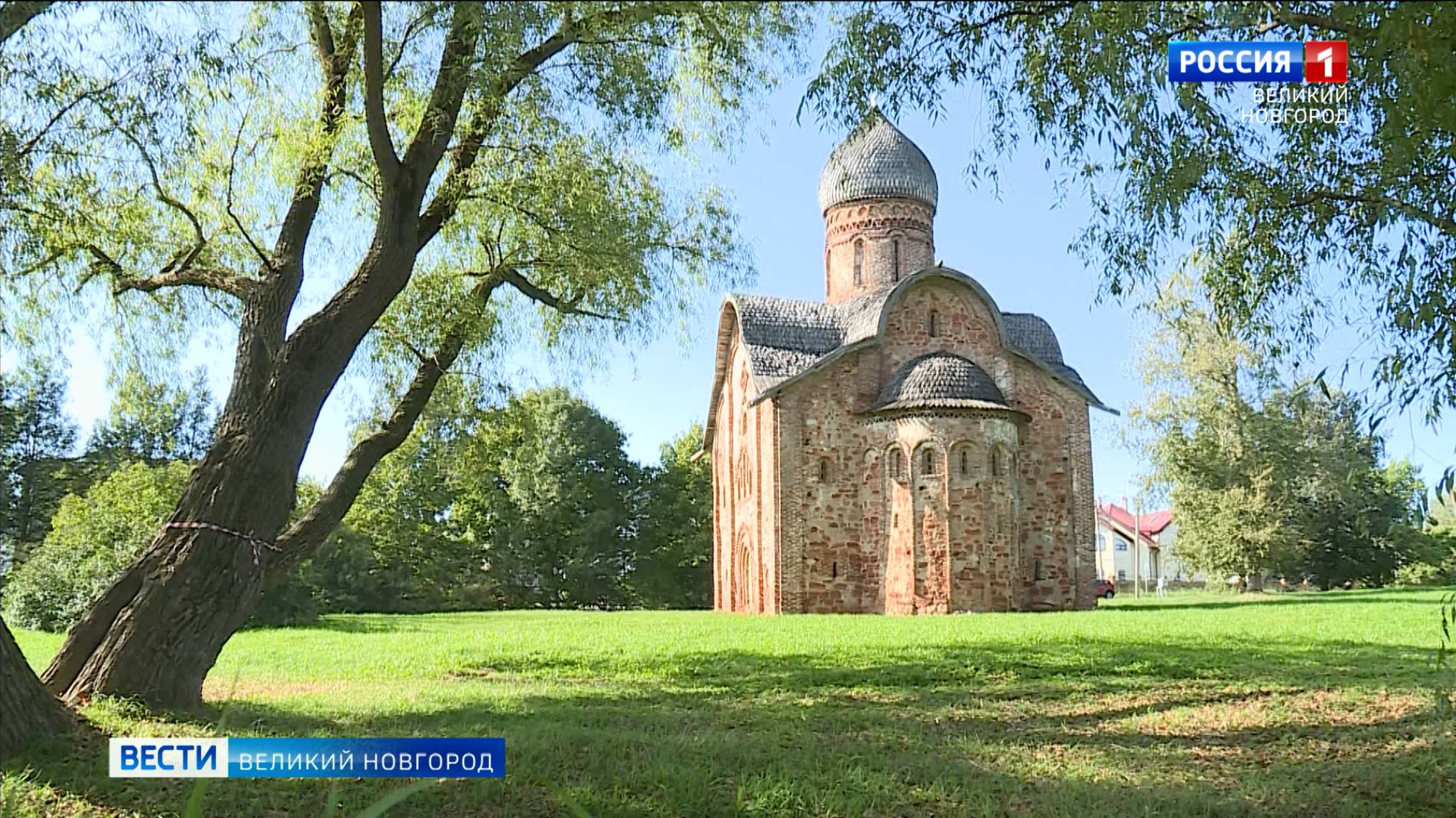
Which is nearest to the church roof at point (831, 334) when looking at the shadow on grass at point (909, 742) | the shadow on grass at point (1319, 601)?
the shadow on grass at point (1319, 601)

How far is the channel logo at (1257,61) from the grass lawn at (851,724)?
3.66 metres

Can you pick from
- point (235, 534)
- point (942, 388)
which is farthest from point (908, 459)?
point (235, 534)

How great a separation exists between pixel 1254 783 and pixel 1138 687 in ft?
12.3

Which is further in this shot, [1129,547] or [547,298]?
[1129,547]

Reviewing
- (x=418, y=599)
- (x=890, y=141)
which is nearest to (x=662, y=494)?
(x=418, y=599)

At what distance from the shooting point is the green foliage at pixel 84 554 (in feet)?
64.5

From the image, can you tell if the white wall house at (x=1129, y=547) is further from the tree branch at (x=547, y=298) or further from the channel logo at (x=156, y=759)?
the channel logo at (x=156, y=759)

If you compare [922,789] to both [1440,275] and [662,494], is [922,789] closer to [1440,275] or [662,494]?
[1440,275]

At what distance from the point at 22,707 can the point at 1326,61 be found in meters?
7.63

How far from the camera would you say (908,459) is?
23.9 metres

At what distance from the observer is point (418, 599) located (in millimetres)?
35938

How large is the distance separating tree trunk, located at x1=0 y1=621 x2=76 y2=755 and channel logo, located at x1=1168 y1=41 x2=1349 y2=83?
269 inches

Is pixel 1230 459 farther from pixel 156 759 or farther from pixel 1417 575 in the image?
pixel 156 759

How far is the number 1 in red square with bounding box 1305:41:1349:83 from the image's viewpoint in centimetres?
517
